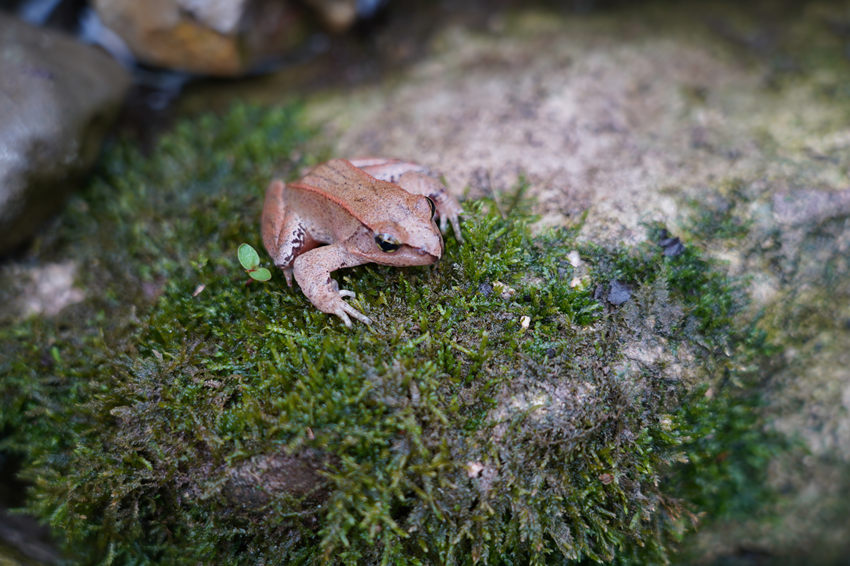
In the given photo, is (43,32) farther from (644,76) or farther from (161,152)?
(644,76)

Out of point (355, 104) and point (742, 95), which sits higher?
point (742, 95)

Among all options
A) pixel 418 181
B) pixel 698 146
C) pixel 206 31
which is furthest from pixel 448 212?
pixel 206 31

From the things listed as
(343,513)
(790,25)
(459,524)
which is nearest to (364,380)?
(343,513)

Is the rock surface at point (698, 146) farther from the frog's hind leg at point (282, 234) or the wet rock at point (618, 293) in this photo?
the frog's hind leg at point (282, 234)

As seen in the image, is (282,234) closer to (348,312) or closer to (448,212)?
(348,312)

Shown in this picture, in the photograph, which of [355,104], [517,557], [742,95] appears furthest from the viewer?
[355,104]

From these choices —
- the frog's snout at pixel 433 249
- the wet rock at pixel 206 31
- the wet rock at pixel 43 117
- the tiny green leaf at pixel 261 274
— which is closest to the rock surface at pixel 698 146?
the wet rock at pixel 206 31

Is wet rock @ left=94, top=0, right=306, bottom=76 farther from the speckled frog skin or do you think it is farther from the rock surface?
the speckled frog skin
